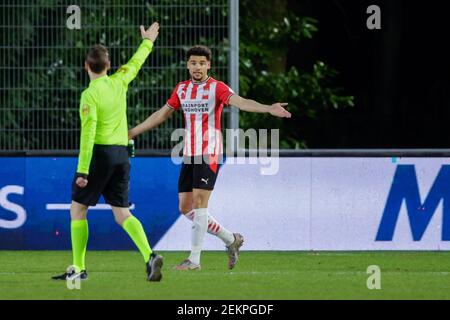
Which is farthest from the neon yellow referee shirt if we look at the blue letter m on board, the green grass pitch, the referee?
the blue letter m on board

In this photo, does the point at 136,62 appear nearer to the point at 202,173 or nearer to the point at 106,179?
the point at 106,179

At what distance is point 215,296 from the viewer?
11.0 meters

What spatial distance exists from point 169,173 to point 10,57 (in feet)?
7.16

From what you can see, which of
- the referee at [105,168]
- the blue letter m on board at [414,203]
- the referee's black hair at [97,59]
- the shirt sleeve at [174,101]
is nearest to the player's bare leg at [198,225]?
the shirt sleeve at [174,101]

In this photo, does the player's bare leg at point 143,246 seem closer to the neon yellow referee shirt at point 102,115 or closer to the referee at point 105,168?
the referee at point 105,168

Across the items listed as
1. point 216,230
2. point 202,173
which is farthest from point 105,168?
point 216,230

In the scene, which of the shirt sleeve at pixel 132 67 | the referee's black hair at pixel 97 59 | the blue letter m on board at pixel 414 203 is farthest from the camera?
the blue letter m on board at pixel 414 203

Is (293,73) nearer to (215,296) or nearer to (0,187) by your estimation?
(0,187)

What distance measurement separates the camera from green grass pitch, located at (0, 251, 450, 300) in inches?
441

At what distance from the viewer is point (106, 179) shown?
476 inches

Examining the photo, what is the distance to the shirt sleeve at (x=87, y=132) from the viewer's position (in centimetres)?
1183

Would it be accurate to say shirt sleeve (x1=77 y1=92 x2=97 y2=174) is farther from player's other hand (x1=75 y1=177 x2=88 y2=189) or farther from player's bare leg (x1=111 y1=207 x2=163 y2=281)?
player's bare leg (x1=111 y1=207 x2=163 y2=281)

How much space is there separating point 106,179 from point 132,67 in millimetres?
1019

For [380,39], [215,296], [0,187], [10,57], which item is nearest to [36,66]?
[10,57]
